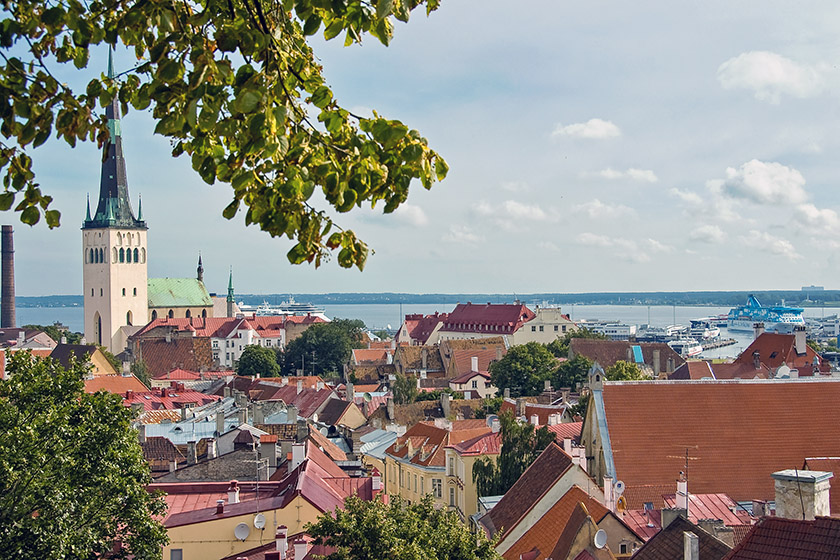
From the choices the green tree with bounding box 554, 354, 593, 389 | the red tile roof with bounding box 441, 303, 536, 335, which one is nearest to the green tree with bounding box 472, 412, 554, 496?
the green tree with bounding box 554, 354, 593, 389

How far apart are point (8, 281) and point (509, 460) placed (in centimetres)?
12502

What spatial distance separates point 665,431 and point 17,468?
18.7m

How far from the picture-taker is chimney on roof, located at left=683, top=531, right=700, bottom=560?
53.6 ft

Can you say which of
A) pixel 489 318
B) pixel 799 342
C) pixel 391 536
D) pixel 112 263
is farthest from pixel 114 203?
pixel 391 536

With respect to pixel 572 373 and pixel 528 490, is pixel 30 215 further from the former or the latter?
pixel 572 373

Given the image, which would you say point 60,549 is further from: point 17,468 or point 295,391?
point 295,391

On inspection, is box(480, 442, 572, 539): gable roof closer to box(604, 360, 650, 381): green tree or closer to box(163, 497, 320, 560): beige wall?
box(163, 497, 320, 560): beige wall

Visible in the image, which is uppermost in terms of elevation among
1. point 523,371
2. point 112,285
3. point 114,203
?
point 114,203

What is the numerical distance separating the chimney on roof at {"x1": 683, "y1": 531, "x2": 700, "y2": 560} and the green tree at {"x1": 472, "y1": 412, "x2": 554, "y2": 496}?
13.2m

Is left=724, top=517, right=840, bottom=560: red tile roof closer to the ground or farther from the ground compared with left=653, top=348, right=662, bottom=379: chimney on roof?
farther from the ground

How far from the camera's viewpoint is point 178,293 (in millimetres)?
144625

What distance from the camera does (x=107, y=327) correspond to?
12988 cm

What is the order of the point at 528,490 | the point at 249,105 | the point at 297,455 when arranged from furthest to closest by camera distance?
the point at 297,455 → the point at 528,490 → the point at 249,105

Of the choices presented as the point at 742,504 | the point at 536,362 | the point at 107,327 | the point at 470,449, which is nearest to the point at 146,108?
the point at 742,504
